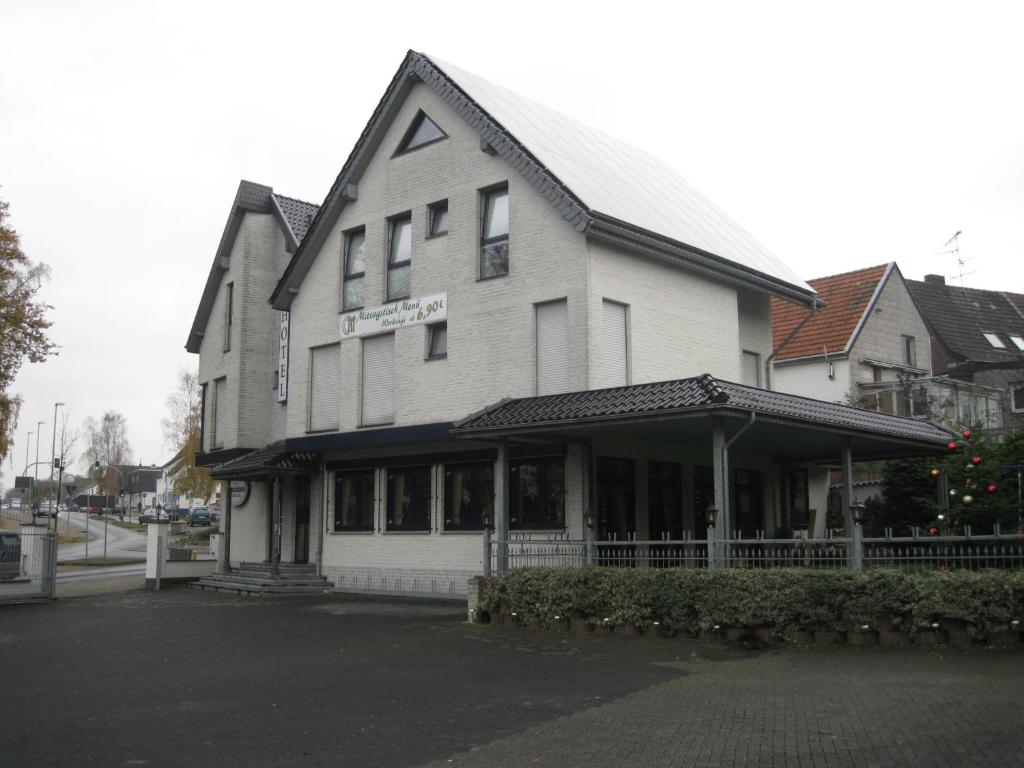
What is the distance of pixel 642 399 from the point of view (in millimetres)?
16344

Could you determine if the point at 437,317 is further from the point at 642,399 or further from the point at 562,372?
the point at 642,399

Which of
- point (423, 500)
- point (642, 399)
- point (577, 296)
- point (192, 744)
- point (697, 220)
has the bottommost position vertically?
point (192, 744)

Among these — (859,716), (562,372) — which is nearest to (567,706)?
(859,716)

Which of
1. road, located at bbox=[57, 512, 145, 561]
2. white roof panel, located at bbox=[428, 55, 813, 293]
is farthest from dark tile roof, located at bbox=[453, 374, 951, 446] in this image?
road, located at bbox=[57, 512, 145, 561]

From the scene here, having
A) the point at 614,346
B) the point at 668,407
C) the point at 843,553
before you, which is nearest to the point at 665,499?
the point at 614,346

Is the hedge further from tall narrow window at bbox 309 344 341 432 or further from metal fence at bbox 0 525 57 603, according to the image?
metal fence at bbox 0 525 57 603

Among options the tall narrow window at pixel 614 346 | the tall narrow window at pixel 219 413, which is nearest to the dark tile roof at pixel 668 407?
the tall narrow window at pixel 614 346

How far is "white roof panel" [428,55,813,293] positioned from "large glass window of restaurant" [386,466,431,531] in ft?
23.3

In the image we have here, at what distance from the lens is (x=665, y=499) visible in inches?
859

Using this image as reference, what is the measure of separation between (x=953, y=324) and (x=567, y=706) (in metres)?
46.0

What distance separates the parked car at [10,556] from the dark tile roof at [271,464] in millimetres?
5248

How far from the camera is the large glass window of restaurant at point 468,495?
2164 centimetres

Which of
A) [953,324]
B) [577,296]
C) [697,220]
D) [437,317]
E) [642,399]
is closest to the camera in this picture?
[642,399]

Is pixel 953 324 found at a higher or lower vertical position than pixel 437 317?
higher
